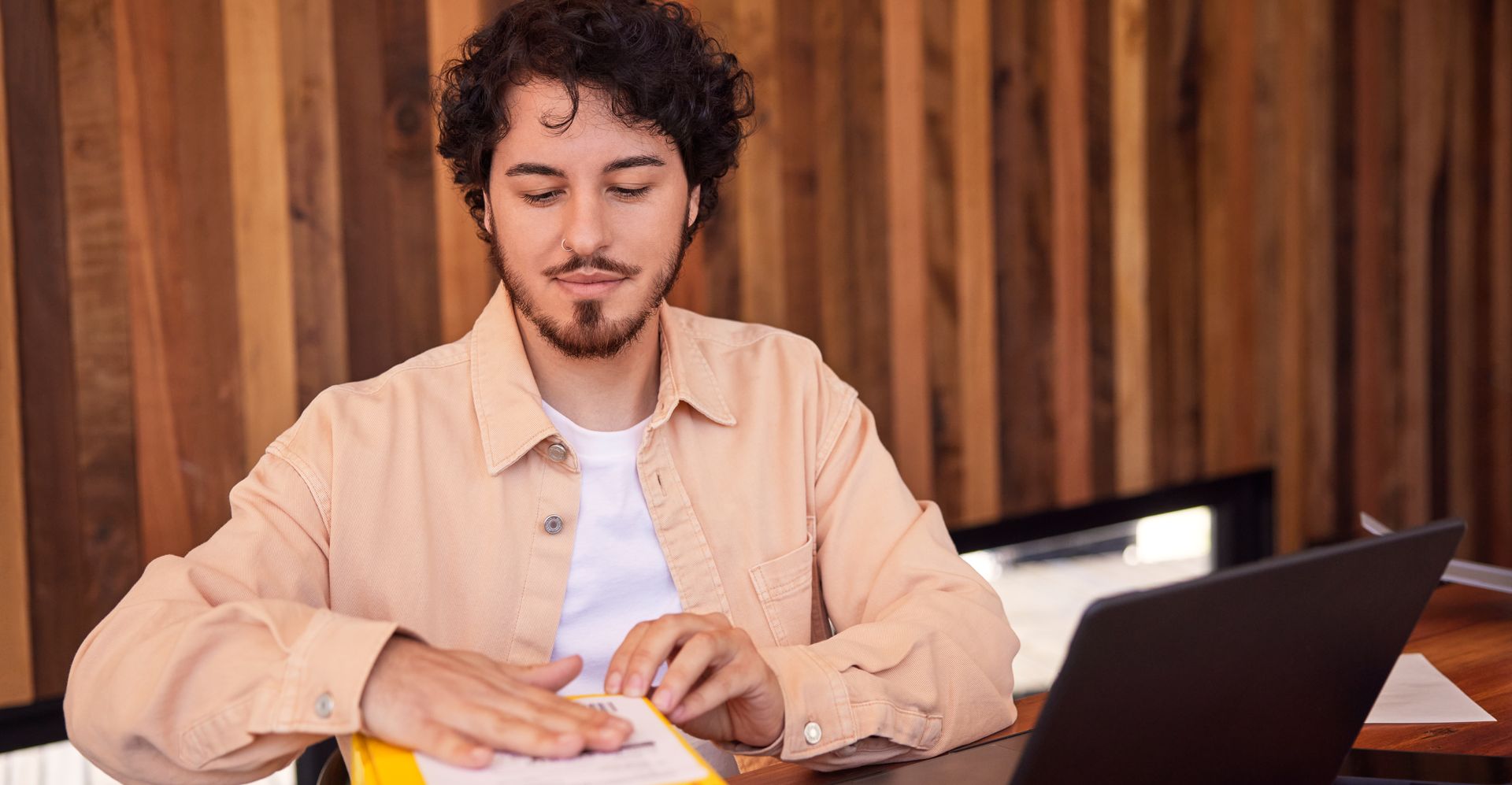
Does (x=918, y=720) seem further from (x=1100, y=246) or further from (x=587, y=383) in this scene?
(x=1100, y=246)

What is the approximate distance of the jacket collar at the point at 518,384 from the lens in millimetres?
1519

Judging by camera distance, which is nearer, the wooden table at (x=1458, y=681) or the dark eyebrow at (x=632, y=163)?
the wooden table at (x=1458, y=681)

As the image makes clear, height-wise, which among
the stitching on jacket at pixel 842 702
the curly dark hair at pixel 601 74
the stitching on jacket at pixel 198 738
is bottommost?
the stitching on jacket at pixel 842 702

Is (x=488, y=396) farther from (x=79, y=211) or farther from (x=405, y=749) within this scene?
(x=79, y=211)

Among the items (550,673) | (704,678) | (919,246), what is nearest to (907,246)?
(919,246)

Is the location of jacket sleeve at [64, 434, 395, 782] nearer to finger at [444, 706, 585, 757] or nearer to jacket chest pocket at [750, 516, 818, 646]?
finger at [444, 706, 585, 757]

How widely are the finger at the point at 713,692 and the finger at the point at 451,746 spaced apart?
0.22m

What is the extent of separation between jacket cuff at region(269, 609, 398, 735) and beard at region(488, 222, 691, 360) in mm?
582

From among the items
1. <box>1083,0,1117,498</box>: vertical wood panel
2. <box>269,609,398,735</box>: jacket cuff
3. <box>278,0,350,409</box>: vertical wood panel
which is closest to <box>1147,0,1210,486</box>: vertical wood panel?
<box>1083,0,1117,498</box>: vertical wood panel

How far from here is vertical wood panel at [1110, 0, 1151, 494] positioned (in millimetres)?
3023

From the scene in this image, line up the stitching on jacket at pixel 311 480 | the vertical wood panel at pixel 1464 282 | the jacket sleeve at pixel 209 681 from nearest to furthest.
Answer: the jacket sleeve at pixel 209 681
the stitching on jacket at pixel 311 480
the vertical wood panel at pixel 1464 282

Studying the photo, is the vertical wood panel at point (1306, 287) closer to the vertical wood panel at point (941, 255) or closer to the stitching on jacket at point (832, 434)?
the vertical wood panel at point (941, 255)

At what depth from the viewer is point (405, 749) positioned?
98 centimetres

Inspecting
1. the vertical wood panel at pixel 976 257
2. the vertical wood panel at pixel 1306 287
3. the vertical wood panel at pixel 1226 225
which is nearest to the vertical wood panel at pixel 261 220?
the vertical wood panel at pixel 976 257
